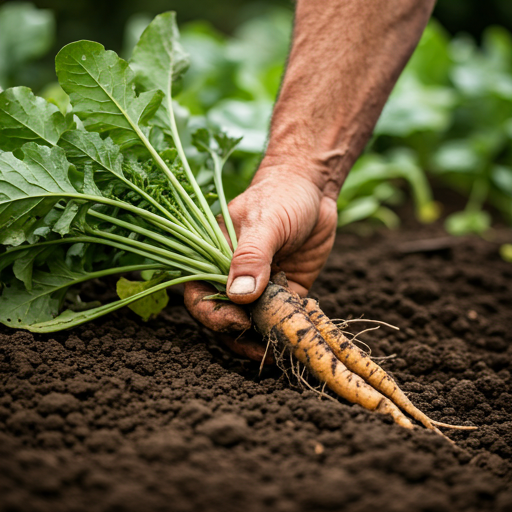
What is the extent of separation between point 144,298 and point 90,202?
1.43 ft

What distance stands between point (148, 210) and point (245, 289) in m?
0.58

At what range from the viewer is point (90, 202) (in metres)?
1.89

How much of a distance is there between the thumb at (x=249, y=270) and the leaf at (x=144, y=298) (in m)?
0.34

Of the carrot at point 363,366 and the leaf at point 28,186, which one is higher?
the leaf at point 28,186

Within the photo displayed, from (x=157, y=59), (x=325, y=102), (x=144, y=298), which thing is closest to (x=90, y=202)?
(x=144, y=298)

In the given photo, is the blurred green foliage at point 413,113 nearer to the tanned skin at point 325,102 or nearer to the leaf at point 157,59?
the tanned skin at point 325,102

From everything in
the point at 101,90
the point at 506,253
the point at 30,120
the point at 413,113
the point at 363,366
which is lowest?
the point at 506,253

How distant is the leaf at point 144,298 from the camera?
1980 mm

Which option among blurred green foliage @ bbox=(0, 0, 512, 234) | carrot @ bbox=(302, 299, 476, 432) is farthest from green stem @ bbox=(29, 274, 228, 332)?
blurred green foliage @ bbox=(0, 0, 512, 234)

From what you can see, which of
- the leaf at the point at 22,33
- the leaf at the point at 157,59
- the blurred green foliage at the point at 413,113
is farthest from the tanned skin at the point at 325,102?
the leaf at the point at 22,33

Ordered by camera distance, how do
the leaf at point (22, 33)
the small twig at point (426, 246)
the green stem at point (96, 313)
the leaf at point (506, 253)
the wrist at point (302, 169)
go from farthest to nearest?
1. the leaf at point (22, 33)
2. the leaf at point (506, 253)
3. the small twig at point (426, 246)
4. the wrist at point (302, 169)
5. the green stem at point (96, 313)

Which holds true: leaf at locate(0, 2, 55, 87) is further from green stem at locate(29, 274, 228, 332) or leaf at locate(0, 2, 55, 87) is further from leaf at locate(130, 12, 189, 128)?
green stem at locate(29, 274, 228, 332)

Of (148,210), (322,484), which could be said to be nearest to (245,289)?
(148,210)

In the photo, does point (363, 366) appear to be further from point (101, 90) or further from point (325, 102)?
point (101, 90)
